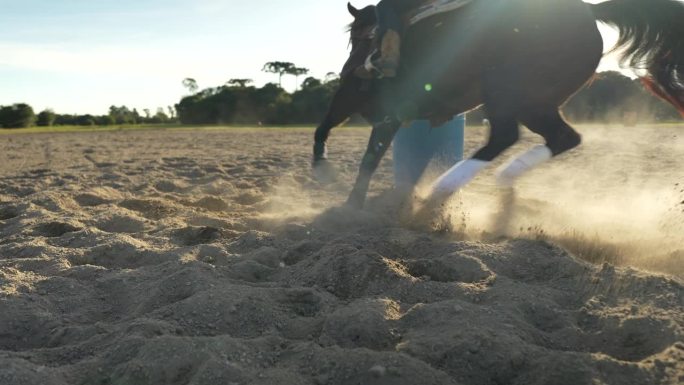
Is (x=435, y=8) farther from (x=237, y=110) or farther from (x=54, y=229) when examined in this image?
(x=237, y=110)

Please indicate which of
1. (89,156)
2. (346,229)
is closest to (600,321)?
(346,229)

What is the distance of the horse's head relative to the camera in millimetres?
3963

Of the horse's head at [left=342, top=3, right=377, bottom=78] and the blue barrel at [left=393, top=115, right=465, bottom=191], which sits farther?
the blue barrel at [left=393, top=115, right=465, bottom=191]

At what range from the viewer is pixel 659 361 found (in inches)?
58.3

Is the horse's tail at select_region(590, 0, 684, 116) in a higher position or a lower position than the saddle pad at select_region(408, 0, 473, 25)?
lower

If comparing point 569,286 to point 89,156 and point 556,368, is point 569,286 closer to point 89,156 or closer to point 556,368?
point 556,368

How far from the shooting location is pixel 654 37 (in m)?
3.18

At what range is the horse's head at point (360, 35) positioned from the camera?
396 cm

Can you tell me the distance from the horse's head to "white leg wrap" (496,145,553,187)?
4.37 ft

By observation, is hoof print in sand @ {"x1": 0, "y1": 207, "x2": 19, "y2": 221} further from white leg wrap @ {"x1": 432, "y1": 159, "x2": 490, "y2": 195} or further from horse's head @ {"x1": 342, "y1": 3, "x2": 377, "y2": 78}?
white leg wrap @ {"x1": 432, "y1": 159, "x2": 490, "y2": 195}

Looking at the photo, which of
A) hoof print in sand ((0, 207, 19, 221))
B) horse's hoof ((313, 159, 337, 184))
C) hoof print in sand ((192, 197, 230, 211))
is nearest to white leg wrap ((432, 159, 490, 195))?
horse's hoof ((313, 159, 337, 184))

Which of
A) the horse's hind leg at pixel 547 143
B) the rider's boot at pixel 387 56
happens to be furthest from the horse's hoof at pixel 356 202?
the horse's hind leg at pixel 547 143

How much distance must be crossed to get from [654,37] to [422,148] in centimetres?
211

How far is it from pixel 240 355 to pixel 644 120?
22832mm
